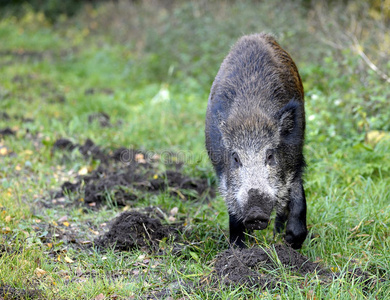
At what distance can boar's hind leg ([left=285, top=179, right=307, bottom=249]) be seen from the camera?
4.13 metres

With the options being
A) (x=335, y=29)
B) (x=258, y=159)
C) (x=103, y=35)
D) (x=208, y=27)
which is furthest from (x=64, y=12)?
(x=258, y=159)

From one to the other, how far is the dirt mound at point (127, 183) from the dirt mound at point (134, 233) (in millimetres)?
834

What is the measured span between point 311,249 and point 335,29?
471 cm

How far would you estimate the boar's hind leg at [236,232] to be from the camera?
4078mm

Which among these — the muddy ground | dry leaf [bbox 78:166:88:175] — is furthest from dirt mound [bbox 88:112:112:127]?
dry leaf [bbox 78:166:88:175]

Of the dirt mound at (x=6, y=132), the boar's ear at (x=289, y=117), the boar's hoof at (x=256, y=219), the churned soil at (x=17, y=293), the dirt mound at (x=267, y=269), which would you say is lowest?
the dirt mound at (x=6, y=132)

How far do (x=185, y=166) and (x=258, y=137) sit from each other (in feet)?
7.80

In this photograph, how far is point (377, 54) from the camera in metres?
6.77

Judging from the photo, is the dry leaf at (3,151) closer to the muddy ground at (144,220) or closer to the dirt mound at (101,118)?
the muddy ground at (144,220)

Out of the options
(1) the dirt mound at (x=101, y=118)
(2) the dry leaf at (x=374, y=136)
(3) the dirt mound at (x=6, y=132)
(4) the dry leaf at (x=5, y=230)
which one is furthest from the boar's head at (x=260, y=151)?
(3) the dirt mound at (x=6, y=132)

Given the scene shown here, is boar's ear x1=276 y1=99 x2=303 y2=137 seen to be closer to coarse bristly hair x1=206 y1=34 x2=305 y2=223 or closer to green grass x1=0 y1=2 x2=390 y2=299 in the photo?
coarse bristly hair x1=206 y1=34 x2=305 y2=223

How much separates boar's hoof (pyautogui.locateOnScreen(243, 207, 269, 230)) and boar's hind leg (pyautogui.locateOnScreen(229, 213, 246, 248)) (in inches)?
27.1

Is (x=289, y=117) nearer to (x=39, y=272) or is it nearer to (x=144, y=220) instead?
(x=144, y=220)

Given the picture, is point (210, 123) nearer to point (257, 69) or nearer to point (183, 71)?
point (257, 69)
